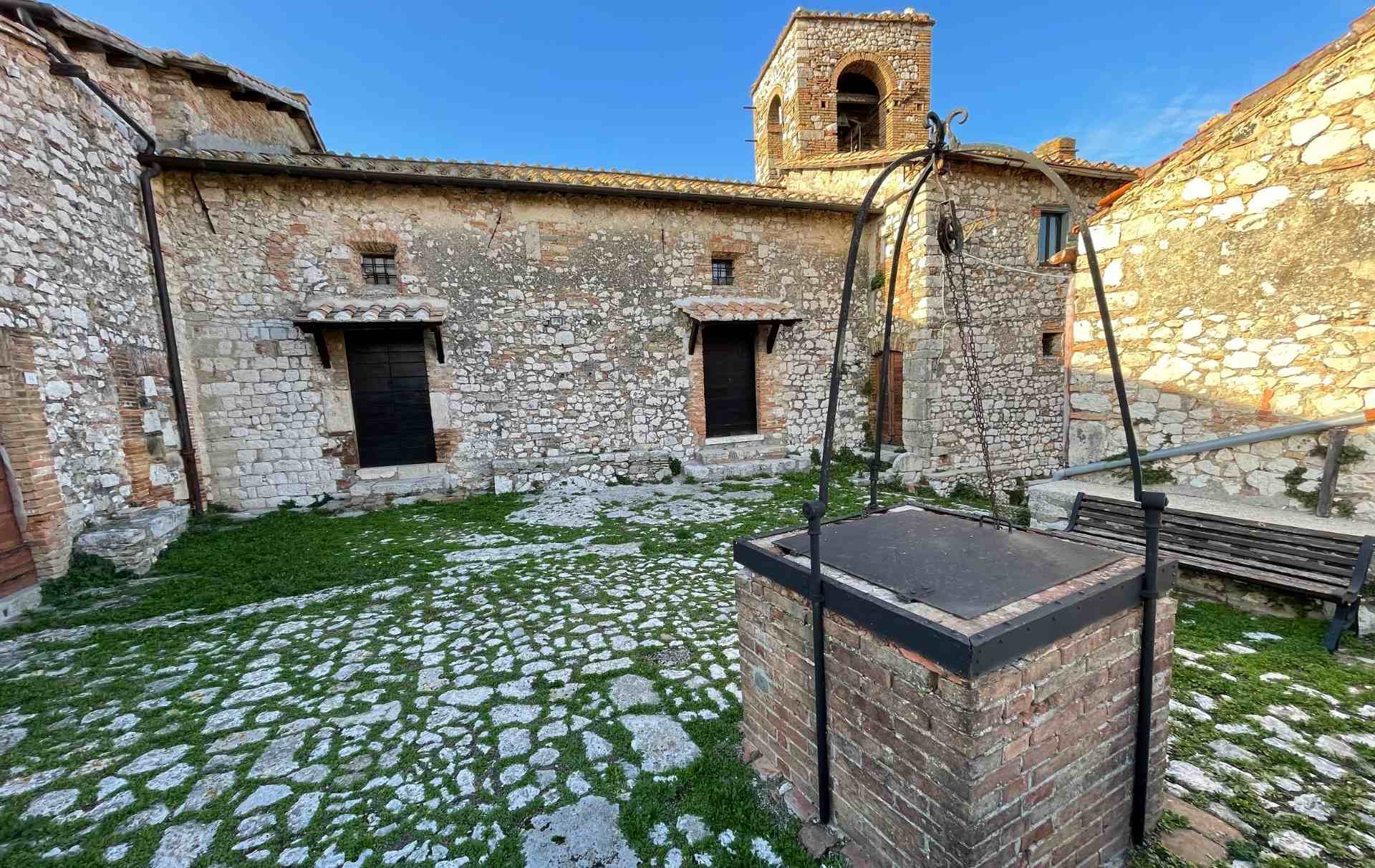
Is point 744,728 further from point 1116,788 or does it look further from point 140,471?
point 140,471

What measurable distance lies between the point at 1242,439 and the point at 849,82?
12011 mm

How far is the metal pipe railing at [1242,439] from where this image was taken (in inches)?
136

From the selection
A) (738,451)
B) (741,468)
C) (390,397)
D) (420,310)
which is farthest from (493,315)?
(741,468)

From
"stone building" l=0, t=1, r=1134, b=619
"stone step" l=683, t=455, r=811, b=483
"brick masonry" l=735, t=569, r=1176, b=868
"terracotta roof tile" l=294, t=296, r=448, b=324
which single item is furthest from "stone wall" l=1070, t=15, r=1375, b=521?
"terracotta roof tile" l=294, t=296, r=448, b=324

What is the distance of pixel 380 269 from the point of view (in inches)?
303

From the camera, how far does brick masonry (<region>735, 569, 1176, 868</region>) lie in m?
1.51

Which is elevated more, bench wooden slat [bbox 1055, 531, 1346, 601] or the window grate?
the window grate

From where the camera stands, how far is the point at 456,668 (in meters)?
3.31

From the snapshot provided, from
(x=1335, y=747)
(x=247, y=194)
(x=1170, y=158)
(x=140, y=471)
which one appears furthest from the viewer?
(x=247, y=194)

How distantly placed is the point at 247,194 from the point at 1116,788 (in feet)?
33.7

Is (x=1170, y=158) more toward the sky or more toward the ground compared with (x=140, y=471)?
more toward the sky

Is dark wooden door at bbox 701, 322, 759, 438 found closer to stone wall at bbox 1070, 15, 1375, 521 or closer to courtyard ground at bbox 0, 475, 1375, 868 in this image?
courtyard ground at bbox 0, 475, 1375, 868

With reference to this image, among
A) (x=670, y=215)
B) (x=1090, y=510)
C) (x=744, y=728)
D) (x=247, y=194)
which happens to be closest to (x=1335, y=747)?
(x=1090, y=510)

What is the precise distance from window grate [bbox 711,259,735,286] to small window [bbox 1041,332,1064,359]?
557 centimetres
